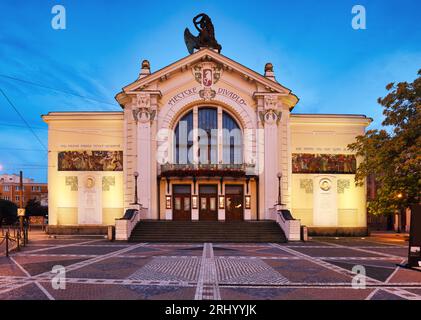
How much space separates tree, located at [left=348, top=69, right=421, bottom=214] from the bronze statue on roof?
1583 centimetres

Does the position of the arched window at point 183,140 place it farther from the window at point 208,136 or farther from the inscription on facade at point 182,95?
the inscription on facade at point 182,95

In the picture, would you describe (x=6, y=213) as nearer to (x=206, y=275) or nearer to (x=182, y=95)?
(x=182, y=95)

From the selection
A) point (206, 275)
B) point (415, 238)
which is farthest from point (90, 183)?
point (415, 238)

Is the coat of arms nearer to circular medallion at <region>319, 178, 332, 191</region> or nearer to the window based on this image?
the window

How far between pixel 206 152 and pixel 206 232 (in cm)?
808

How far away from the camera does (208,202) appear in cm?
3006

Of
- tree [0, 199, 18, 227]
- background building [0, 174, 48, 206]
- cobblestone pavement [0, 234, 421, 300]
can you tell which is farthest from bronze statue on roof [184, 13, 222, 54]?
background building [0, 174, 48, 206]

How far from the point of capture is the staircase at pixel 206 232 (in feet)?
77.2

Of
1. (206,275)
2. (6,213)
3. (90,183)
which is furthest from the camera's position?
(6,213)

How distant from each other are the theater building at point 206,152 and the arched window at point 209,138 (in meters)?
0.09

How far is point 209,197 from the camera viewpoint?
30.1 metres

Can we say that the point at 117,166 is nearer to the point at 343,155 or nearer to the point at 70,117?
the point at 70,117

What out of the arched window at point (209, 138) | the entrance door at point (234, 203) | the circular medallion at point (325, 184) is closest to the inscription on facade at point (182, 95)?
the arched window at point (209, 138)
